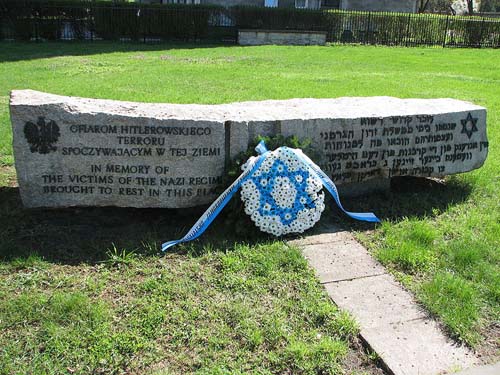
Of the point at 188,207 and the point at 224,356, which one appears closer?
the point at 224,356

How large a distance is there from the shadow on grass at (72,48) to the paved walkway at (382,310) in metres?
13.5

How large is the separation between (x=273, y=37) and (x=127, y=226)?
18.9m

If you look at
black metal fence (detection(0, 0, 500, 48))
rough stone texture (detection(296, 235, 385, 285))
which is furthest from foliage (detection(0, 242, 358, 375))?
black metal fence (detection(0, 0, 500, 48))

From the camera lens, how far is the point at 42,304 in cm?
326

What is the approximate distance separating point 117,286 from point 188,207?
3.95ft

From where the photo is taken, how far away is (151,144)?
425 cm

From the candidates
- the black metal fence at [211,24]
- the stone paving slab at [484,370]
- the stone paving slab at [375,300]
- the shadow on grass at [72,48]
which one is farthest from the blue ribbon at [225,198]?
the black metal fence at [211,24]

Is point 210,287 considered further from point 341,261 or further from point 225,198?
point 341,261

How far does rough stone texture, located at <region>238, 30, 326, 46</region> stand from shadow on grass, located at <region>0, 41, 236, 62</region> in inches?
33.4

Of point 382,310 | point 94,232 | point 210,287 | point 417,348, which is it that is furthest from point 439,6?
point 417,348

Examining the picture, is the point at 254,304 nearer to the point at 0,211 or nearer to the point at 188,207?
the point at 188,207

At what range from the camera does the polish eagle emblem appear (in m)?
4.10

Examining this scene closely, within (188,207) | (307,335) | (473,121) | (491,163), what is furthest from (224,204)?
(491,163)

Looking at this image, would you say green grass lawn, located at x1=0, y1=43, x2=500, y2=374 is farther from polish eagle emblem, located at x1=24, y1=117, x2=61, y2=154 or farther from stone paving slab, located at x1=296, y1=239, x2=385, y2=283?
polish eagle emblem, located at x1=24, y1=117, x2=61, y2=154
